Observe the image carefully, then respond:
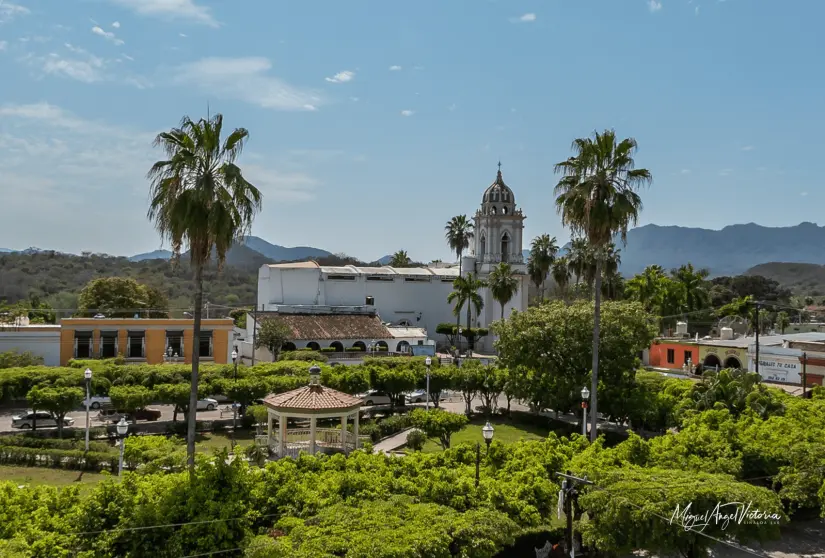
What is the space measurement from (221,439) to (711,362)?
1377 inches

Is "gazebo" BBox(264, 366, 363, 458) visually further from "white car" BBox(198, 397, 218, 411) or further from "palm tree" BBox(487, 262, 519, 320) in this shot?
"palm tree" BBox(487, 262, 519, 320)

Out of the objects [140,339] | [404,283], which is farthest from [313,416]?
[404,283]

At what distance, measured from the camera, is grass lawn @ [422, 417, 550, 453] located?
30.3 meters

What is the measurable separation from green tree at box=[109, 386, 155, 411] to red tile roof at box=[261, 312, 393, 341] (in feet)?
73.7

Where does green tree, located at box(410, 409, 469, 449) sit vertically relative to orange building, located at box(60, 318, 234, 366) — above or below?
below

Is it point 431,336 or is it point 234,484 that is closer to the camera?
point 234,484

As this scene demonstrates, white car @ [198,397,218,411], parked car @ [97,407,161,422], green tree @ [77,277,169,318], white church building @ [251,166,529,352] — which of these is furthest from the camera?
white church building @ [251,166,529,352]

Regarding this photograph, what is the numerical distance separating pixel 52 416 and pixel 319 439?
13271 millimetres

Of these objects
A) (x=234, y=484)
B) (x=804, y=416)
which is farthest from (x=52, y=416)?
(x=804, y=416)

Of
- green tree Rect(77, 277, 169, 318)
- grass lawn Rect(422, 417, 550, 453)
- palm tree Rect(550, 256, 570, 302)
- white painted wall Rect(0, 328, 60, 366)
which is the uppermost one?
palm tree Rect(550, 256, 570, 302)

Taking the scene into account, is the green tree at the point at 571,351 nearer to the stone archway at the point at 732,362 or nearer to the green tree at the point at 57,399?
the stone archway at the point at 732,362

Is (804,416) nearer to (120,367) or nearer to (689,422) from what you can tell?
(689,422)

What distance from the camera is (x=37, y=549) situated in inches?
470

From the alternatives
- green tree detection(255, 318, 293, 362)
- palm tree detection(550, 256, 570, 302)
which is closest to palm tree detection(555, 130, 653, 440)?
green tree detection(255, 318, 293, 362)
